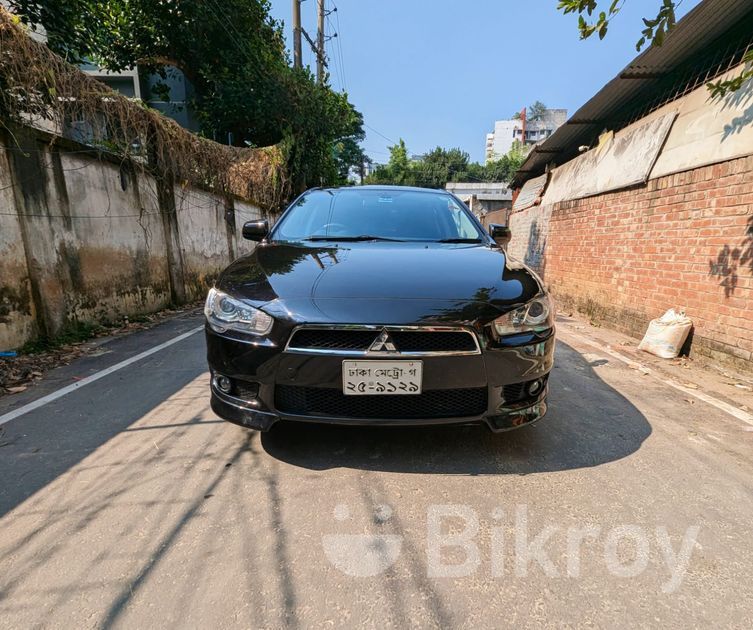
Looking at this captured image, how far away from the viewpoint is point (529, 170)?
38.9 feet

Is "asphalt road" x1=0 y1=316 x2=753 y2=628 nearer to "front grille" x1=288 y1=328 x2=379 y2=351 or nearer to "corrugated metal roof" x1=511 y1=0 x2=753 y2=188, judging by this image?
"front grille" x1=288 y1=328 x2=379 y2=351

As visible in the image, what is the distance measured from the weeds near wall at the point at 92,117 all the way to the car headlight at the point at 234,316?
334 cm

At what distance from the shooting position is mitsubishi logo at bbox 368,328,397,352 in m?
1.78

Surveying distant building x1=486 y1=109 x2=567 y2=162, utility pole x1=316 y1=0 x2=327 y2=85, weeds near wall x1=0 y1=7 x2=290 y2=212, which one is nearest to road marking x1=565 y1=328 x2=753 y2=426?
weeds near wall x1=0 y1=7 x2=290 y2=212

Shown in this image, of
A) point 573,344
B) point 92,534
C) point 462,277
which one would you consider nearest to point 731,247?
point 573,344

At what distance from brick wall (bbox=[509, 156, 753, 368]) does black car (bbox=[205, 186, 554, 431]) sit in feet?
8.54

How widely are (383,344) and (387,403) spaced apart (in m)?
0.30

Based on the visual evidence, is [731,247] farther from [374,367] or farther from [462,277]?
[374,367]

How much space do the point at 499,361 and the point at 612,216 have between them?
4849 mm

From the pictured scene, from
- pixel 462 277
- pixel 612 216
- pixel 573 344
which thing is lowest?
pixel 573 344

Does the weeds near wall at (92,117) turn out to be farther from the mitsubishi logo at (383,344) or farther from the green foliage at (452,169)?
the green foliage at (452,169)

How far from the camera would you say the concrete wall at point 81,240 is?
12.3 feet

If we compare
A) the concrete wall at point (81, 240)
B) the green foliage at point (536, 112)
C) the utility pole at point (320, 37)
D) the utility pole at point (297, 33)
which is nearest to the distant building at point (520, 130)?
the green foliage at point (536, 112)

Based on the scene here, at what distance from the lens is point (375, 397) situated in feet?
6.10
